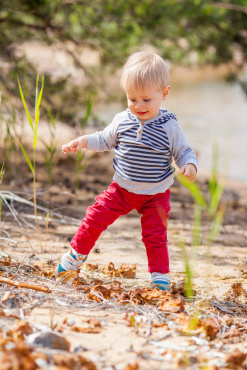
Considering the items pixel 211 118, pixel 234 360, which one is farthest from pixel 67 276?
pixel 211 118

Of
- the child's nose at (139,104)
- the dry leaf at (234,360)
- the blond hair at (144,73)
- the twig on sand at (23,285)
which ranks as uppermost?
the blond hair at (144,73)

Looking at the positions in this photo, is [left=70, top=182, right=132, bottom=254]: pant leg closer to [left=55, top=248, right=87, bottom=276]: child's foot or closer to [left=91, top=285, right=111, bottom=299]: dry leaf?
[left=55, top=248, right=87, bottom=276]: child's foot

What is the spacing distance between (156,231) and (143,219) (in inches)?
4.0

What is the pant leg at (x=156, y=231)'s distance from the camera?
8.79 feet

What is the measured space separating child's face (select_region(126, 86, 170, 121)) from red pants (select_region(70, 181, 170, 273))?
0.42 m

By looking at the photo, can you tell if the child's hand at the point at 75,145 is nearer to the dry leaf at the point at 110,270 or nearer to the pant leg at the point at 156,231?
the pant leg at the point at 156,231

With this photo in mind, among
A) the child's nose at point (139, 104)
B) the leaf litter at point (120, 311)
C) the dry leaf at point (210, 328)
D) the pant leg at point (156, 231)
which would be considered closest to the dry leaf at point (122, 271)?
the leaf litter at point (120, 311)

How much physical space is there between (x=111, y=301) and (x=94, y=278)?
18.9 inches

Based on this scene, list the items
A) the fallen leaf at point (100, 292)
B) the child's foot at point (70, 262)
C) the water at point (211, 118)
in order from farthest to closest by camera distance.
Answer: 1. the water at point (211, 118)
2. the child's foot at point (70, 262)
3. the fallen leaf at point (100, 292)

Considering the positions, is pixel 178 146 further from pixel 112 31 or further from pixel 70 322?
pixel 112 31

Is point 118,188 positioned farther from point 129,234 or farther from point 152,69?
point 129,234

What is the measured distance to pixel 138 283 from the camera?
279cm

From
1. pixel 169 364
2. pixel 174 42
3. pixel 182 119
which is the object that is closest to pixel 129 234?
pixel 169 364

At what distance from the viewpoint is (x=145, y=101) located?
101 inches
